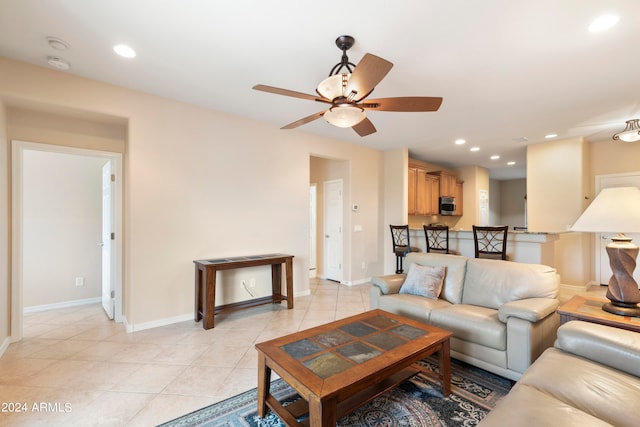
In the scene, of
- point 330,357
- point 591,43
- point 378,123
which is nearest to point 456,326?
point 330,357

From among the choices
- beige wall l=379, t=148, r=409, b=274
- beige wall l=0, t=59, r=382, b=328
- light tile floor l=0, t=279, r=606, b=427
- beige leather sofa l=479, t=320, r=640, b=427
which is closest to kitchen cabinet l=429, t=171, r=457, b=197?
beige wall l=379, t=148, r=409, b=274

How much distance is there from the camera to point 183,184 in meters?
3.51

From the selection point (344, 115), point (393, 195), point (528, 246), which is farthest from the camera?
point (393, 195)

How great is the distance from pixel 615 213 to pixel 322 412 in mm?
2376

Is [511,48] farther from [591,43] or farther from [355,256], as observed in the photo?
[355,256]

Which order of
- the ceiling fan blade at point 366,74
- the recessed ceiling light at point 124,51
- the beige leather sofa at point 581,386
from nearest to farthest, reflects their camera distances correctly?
the beige leather sofa at point 581,386, the ceiling fan blade at point 366,74, the recessed ceiling light at point 124,51

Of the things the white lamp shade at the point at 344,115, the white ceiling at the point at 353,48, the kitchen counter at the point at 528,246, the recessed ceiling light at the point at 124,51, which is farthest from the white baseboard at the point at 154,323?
the kitchen counter at the point at 528,246

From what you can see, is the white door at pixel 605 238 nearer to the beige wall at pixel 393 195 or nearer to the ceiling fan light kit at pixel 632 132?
the ceiling fan light kit at pixel 632 132

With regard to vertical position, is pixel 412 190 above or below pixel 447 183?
below

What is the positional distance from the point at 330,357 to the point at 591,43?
302cm

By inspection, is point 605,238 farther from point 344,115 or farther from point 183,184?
point 183,184

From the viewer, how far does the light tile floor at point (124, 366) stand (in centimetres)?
190

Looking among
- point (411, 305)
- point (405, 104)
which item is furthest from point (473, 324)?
point (405, 104)

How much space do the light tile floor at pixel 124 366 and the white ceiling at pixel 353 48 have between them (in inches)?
104
